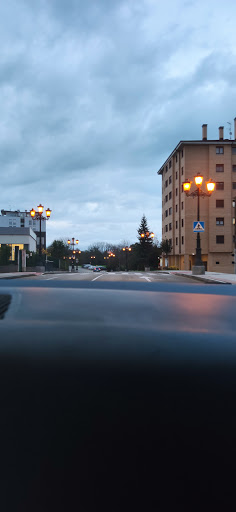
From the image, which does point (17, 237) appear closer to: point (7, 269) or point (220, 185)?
point (7, 269)

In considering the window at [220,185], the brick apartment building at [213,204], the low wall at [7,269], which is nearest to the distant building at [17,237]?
the low wall at [7,269]

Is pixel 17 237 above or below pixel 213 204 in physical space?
Answer: below

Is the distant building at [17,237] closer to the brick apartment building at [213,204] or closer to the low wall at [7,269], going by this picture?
the low wall at [7,269]

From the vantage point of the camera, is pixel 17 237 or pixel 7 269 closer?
pixel 7 269

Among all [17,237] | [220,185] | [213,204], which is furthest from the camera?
[17,237]

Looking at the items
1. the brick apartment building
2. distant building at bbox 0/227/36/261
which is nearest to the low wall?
distant building at bbox 0/227/36/261

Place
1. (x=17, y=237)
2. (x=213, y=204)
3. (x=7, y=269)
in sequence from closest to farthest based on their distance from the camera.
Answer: (x=7, y=269) → (x=213, y=204) → (x=17, y=237)

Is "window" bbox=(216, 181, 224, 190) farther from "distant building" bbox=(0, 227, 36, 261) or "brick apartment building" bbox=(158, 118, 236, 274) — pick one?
"distant building" bbox=(0, 227, 36, 261)

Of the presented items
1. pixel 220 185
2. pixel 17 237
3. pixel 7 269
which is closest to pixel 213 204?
pixel 220 185

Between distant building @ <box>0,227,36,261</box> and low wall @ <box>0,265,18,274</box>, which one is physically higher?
distant building @ <box>0,227,36,261</box>

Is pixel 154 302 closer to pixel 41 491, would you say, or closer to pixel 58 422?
pixel 58 422

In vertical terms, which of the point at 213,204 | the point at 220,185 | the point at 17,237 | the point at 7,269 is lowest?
the point at 7,269

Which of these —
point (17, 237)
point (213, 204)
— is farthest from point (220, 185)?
point (17, 237)

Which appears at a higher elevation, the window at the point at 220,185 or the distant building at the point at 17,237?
the window at the point at 220,185
